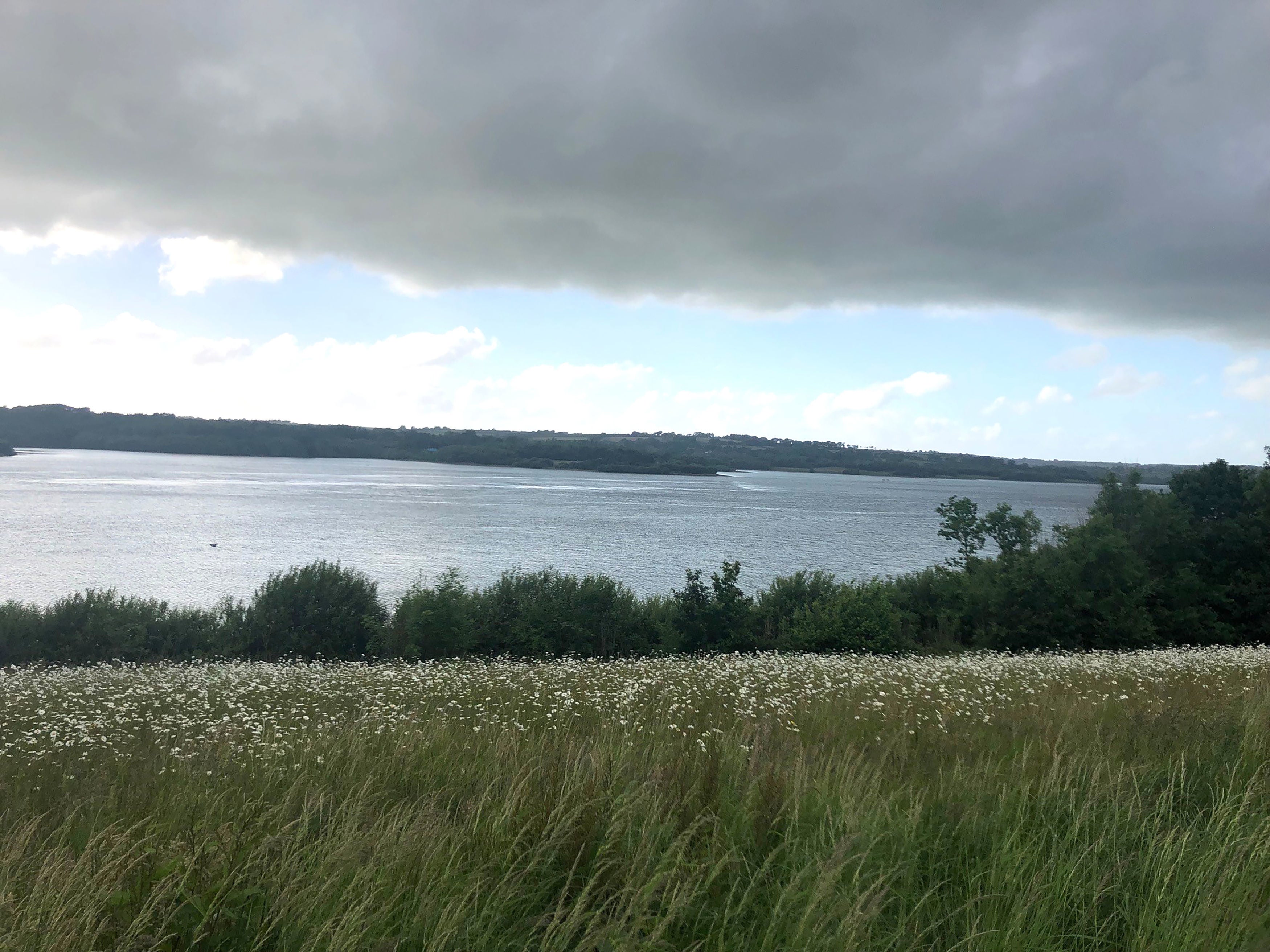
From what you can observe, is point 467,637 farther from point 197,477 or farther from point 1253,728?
point 197,477

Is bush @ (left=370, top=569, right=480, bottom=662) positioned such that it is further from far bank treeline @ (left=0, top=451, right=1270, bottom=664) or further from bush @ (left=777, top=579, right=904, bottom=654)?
bush @ (left=777, top=579, right=904, bottom=654)

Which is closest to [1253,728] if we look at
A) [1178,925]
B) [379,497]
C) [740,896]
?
[1178,925]

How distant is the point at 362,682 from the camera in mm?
11039

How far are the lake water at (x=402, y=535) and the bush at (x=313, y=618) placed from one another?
15722mm

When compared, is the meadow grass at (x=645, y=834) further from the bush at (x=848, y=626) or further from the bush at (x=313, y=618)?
the bush at (x=313, y=618)

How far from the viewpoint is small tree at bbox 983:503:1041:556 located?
46.9 meters

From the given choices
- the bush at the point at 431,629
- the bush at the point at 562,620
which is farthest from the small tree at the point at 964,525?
the bush at the point at 431,629

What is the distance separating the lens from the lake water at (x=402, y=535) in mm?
56781

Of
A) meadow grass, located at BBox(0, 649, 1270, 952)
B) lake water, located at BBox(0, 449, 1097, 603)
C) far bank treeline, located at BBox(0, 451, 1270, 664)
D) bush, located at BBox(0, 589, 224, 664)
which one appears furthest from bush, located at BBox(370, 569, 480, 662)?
meadow grass, located at BBox(0, 649, 1270, 952)

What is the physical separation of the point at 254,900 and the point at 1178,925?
12.8ft

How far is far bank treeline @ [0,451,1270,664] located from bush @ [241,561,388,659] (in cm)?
6

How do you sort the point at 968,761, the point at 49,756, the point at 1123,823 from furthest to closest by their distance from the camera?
the point at 49,756 → the point at 968,761 → the point at 1123,823

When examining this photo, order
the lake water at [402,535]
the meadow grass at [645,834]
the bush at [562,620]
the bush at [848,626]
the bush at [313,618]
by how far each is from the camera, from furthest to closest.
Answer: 1. the lake water at [402,535]
2. the bush at [562,620]
3. the bush at [313,618]
4. the bush at [848,626]
5. the meadow grass at [645,834]

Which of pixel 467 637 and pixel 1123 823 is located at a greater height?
pixel 1123 823
